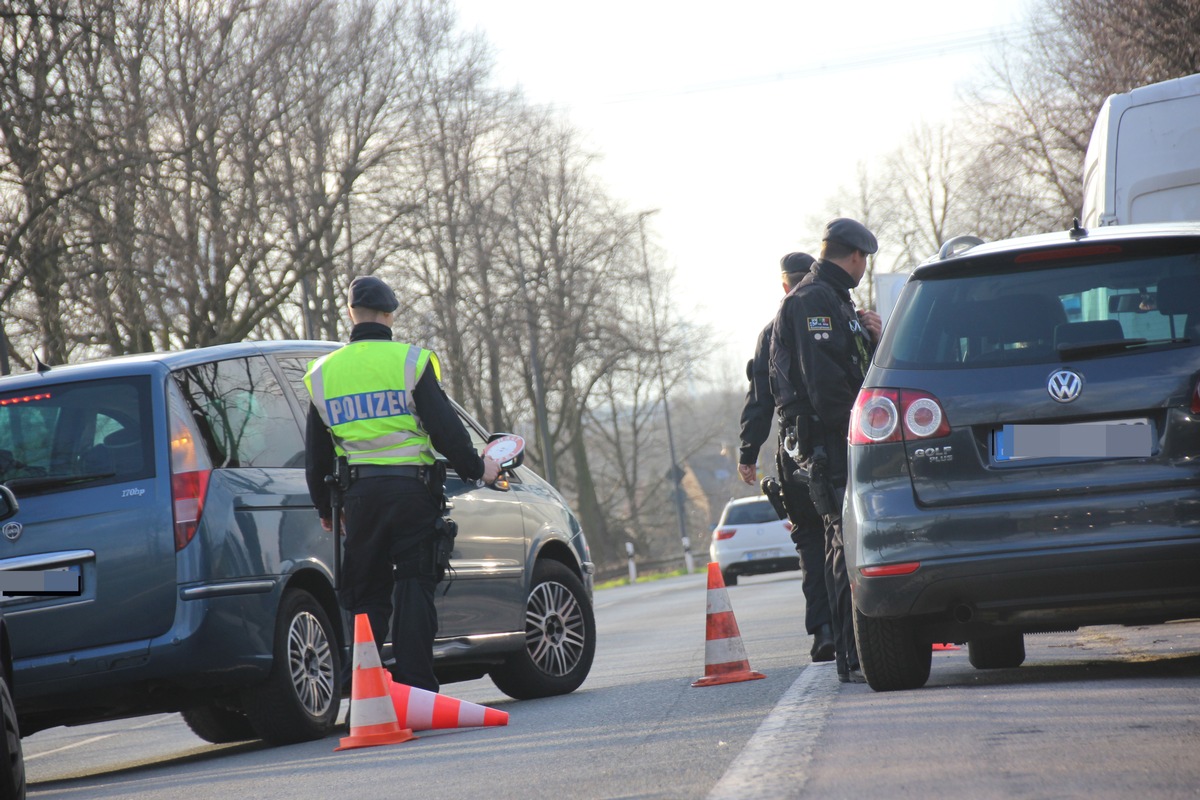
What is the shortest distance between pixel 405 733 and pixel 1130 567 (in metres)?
2.89

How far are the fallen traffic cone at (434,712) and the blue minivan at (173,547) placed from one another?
0.62m

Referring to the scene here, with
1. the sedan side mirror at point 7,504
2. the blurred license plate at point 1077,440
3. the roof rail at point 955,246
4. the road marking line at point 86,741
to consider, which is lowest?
the road marking line at point 86,741

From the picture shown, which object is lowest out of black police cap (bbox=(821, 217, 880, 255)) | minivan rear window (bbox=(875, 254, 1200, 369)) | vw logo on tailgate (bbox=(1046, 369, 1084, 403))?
vw logo on tailgate (bbox=(1046, 369, 1084, 403))

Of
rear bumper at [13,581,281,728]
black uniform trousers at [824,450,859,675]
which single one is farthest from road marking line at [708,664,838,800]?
rear bumper at [13,581,281,728]

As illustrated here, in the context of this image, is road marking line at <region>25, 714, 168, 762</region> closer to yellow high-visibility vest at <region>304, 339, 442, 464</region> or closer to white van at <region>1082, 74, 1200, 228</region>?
yellow high-visibility vest at <region>304, 339, 442, 464</region>

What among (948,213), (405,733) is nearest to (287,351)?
(405,733)

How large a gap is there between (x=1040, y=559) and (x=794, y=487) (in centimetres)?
242

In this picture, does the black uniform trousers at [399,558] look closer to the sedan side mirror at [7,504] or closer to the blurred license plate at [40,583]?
the blurred license plate at [40,583]

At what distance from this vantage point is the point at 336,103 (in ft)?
99.2

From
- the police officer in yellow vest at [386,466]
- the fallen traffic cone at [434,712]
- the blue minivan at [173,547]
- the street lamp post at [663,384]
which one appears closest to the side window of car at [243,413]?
the blue minivan at [173,547]

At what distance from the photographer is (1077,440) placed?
6.11 m

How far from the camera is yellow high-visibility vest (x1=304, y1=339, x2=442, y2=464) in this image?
23.6 feet

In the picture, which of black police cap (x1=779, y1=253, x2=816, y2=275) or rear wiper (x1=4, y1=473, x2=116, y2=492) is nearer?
rear wiper (x1=4, y1=473, x2=116, y2=492)

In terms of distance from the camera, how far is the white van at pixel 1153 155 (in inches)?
454
